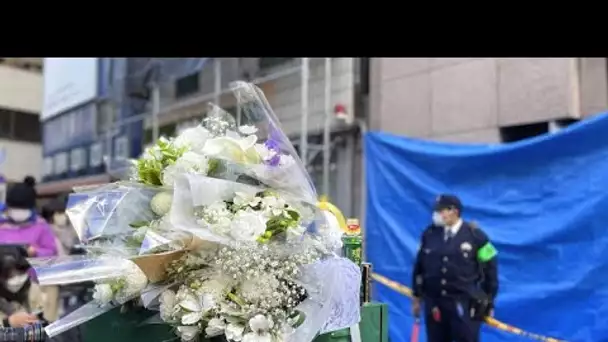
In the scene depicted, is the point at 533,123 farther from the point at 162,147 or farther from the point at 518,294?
the point at 162,147

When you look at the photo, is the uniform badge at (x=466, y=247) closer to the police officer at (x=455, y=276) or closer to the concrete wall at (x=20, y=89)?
the police officer at (x=455, y=276)

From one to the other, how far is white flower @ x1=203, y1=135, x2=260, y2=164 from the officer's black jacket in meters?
3.72

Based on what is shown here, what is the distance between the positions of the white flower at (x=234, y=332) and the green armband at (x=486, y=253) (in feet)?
12.8

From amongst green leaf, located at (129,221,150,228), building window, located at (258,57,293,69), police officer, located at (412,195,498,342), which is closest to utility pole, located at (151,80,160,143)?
building window, located at (258,57,293,69)

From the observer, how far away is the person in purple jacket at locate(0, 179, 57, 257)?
19.5 feet

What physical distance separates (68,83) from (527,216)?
16.0 m

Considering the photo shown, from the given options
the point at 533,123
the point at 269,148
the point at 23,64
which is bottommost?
the point at 269,148

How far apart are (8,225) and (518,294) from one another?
4.31 metres

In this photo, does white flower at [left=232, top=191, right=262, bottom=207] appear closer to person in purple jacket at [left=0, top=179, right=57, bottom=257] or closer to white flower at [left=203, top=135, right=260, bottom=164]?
white flower at [left=203, top=135, right=260, bottom=164]

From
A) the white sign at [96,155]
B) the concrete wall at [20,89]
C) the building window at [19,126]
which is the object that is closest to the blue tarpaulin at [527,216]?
the white sign at [96,155]

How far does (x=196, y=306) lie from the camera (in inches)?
73.5

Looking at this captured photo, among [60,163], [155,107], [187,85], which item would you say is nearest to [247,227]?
[155,107]
